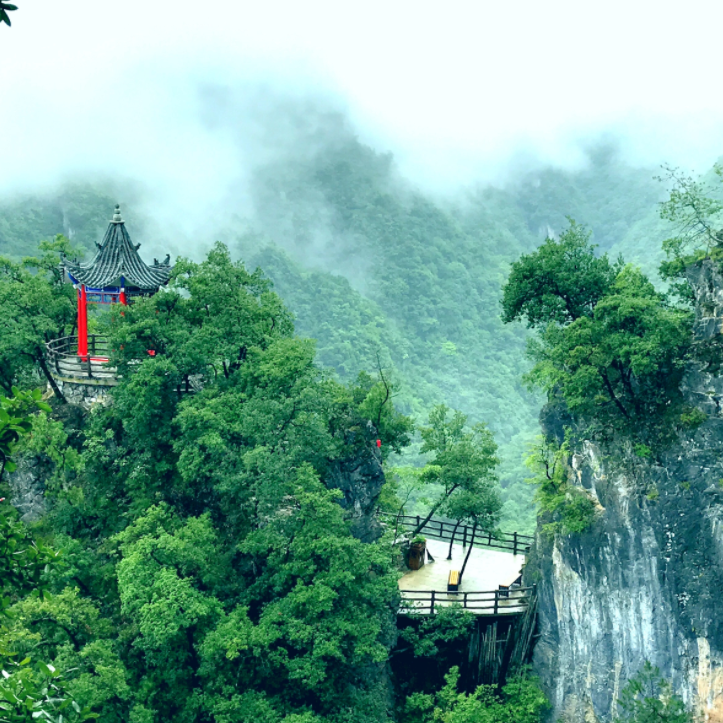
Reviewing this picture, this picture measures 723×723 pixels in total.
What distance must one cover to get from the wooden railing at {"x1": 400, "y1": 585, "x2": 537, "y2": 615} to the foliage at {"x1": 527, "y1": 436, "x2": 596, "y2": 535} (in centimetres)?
242

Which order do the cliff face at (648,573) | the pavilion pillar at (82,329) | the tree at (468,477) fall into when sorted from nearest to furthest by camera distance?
the cliff face at (648,573)
the tree at (468,477)
the pavilion pillar at (82,329)

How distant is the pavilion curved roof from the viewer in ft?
90.2

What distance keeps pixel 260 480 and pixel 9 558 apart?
15.5 meters

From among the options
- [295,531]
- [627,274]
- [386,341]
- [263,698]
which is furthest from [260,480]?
[386,341]

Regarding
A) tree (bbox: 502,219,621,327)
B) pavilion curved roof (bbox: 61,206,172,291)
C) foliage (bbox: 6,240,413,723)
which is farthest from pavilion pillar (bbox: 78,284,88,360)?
tree (bbox: 502,219,621,327)

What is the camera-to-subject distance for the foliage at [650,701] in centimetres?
2244

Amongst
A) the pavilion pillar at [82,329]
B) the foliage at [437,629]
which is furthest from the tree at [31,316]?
the foliage at [437,629]

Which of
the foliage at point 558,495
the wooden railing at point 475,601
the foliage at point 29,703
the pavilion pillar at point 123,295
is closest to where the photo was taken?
the foliage at point 29,703

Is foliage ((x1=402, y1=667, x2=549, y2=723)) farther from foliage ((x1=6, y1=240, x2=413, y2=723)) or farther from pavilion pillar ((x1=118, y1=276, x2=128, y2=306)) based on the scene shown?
pavilion pillar ((x1=118, y1=276, x2=128, y2=306))

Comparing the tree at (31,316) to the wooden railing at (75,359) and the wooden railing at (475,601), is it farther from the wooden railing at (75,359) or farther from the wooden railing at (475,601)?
the wooden railing at (475,601)

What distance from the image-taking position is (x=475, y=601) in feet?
88.2

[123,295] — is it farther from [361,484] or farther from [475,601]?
[475,601]

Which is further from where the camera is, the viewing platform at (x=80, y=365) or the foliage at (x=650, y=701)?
the viewing platform at (x=80, y=365)

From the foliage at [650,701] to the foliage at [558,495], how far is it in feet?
12.4
